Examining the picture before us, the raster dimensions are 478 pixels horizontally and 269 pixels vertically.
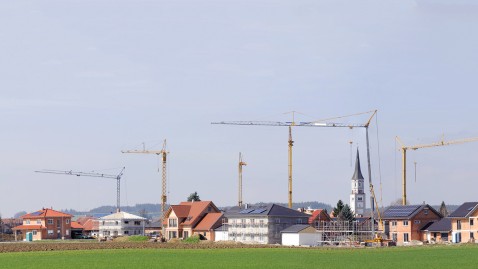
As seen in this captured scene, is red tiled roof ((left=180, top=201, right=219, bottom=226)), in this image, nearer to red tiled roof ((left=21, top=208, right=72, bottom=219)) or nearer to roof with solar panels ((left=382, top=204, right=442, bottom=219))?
roof with solar panels ((left=382, top=204, right=442, bottom=219))

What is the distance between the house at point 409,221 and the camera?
128375mm

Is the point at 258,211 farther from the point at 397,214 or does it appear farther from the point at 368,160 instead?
the point at 368,160

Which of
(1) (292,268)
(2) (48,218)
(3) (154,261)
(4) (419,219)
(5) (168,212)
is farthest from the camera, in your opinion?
(2) (48,218)

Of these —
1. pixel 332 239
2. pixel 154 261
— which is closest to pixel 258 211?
pixel 332 239

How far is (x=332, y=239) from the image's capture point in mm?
120625

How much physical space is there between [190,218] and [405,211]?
37147mm

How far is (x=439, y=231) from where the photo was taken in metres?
123

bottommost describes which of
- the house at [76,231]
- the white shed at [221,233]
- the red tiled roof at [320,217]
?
the house at [76,231]

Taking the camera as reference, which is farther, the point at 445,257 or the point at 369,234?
the point at 369,234

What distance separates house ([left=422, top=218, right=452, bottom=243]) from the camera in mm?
122562

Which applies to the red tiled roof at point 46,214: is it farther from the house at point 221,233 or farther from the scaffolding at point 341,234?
the scaffolding at point 341,234

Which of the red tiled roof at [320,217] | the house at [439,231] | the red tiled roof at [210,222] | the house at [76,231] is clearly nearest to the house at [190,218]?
the red tiled roof at [210,222]

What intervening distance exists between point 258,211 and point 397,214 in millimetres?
22762

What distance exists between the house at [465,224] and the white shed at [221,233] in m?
34.8
